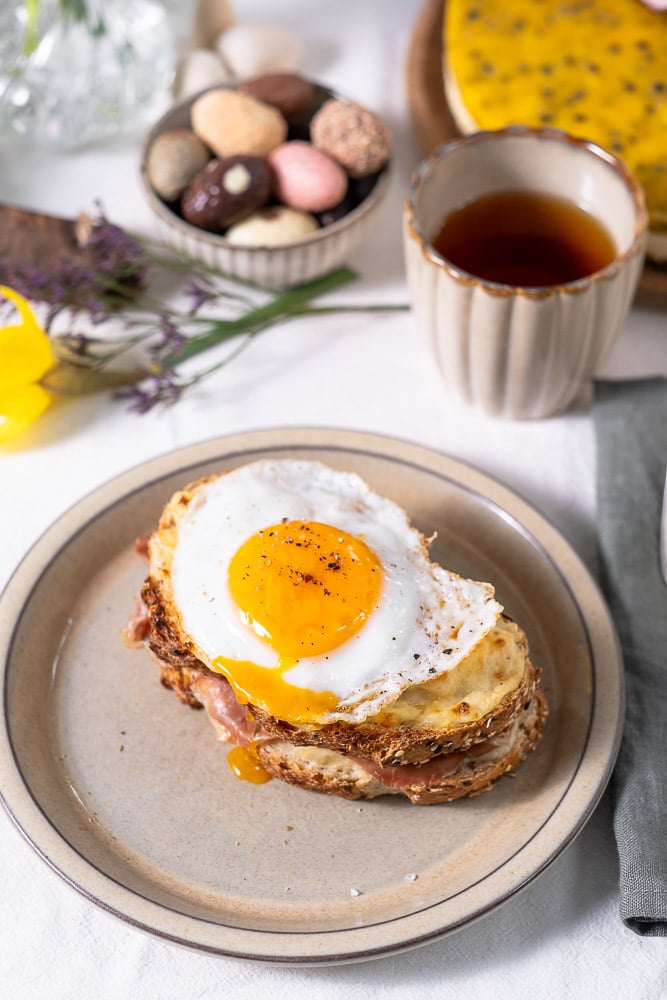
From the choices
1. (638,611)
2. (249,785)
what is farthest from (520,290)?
(249,785)

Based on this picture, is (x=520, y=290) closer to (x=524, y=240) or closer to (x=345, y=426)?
(x=524, y=240)

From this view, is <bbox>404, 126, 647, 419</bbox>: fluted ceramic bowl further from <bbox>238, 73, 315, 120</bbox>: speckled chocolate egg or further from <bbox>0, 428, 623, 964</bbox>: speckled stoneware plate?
<bbox>238, 73, 315, 120</bbox>: speckled chocolate egg

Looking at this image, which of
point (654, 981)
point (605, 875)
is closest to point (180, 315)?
point (605, 875)

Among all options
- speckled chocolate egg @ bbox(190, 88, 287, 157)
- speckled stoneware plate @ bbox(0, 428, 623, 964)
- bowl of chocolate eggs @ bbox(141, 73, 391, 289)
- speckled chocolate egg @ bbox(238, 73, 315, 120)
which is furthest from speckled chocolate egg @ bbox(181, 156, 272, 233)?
speckled stoneware plate @ bbox(0, 428, 623, 964)

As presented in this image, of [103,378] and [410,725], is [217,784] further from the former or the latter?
[103,378]

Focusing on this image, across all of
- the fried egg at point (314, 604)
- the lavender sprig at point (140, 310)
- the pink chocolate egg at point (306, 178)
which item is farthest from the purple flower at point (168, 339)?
the fried egg at point (314, 604)

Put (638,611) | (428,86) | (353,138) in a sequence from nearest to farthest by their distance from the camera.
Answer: (638,611) < (353,138) < (428,86)
